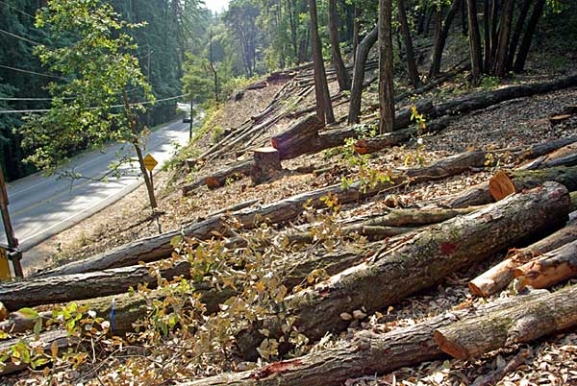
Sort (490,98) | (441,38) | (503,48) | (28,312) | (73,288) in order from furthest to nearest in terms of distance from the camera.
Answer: (441,38)
(503,48)
(490,98)
(73,288)
(28,312)

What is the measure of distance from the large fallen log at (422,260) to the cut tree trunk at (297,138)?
5752mm

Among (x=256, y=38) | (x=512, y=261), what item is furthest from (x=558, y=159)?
(x=256, y=38)

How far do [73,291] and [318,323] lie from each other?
2964 mm


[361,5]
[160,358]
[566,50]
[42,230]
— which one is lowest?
[42,230]

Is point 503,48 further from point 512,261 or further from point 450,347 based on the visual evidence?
point 450,347

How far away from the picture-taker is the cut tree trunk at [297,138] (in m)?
9.45

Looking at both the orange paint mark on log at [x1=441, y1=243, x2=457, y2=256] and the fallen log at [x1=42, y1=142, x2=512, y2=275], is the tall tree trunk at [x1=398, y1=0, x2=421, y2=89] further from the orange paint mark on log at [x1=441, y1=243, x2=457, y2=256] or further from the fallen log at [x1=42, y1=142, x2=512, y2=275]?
the orange paint mark on log at [x1=441, y1=243, x2=457, y2=256]

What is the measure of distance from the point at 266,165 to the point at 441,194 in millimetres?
4341

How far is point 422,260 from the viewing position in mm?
3725

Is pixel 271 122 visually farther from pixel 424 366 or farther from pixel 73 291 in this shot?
pixel 424 366

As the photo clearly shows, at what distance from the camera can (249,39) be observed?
63.4 meters

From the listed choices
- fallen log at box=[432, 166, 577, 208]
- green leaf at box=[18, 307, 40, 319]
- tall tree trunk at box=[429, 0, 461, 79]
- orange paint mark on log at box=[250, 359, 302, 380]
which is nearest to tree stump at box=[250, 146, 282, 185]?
fallen log at box=[432, 166, 577, 208]

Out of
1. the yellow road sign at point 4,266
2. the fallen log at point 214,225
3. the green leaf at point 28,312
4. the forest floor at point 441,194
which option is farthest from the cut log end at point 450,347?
the yellow road sign at point 4,266

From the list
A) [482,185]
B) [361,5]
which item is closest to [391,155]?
[482,185]
